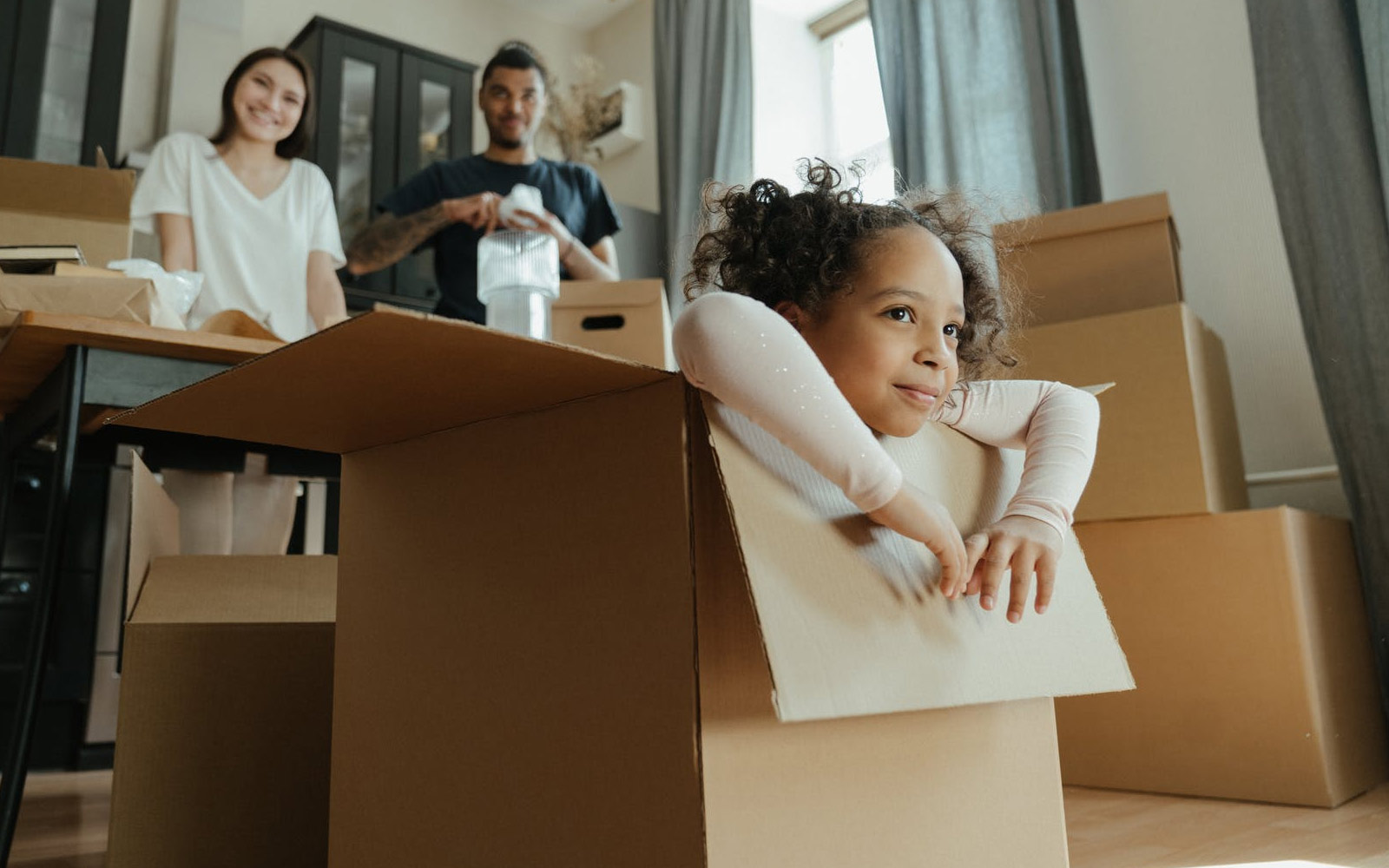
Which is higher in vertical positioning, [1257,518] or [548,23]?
[548,23]

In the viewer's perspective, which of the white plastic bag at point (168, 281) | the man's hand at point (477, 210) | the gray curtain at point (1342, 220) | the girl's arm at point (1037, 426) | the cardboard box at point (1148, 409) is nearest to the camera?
the girl's arm at point (1037, 426)

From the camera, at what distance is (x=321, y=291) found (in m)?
1.99

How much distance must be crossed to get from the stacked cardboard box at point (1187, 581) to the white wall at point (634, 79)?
93.6 inches

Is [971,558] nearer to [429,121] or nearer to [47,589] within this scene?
[47,589]

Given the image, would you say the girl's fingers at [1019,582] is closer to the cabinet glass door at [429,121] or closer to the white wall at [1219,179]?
the white wall at [1219,179]

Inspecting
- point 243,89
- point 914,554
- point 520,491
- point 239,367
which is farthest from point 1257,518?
point 243,89

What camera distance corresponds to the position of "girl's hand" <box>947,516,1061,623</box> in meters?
0.66

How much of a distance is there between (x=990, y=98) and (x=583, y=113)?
6.00 feet

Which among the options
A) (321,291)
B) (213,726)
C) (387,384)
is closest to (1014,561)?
(387,384)

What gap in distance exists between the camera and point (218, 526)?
5.33ft

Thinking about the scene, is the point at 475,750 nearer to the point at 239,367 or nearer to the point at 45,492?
the point at 239,367

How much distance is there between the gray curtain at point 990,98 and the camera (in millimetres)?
2291

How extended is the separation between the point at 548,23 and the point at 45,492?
279cm

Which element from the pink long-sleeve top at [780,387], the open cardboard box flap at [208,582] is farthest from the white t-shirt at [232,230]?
the pink long-sleeve top at [780,387]
